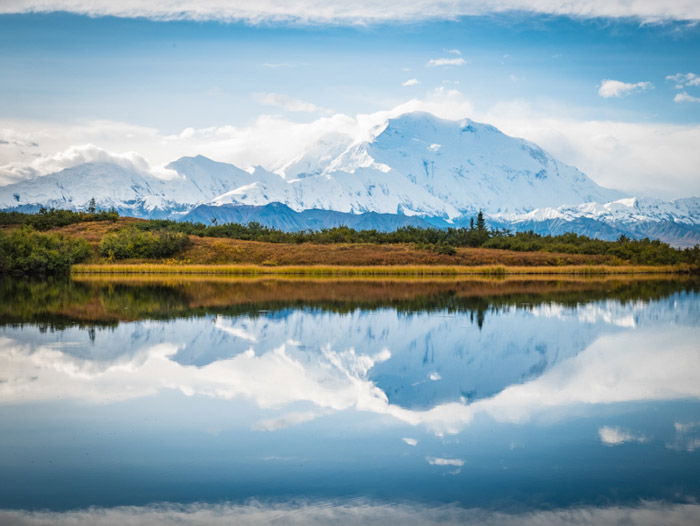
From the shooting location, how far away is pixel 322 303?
4481 centimetres

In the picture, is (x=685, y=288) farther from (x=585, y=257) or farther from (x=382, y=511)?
(x=382, y=511)

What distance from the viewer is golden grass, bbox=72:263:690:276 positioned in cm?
8562

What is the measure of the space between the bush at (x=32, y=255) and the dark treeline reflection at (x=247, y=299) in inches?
640

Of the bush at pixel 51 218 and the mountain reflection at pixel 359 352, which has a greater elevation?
the bush at pixel 51 218

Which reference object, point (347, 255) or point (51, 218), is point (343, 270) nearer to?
point (347, 255)

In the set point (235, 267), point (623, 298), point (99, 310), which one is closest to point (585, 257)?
point (235, 267)

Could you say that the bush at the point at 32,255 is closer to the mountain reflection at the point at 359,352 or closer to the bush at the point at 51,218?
the bush at the point at 51,218

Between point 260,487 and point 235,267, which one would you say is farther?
point 235,267

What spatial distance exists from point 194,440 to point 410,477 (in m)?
4.41

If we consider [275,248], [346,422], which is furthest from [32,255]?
[346,422]

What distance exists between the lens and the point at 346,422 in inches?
620

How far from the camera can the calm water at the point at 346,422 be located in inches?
443

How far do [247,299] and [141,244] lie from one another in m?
56.9

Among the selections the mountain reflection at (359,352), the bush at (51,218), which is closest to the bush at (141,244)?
the bush at (51,218)
